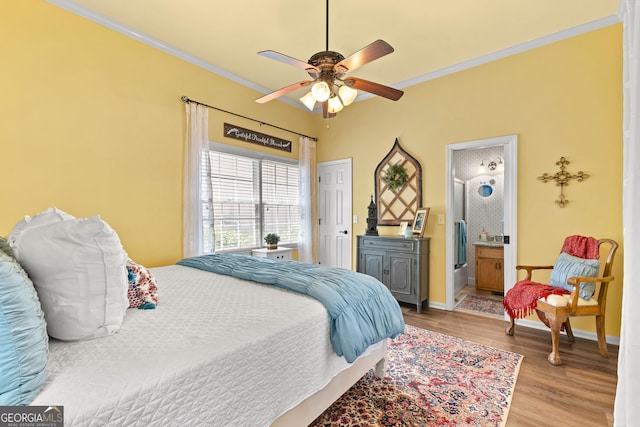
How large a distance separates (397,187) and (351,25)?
85.3 inches

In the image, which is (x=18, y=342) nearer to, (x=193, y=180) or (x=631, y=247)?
(x=631, y=247)

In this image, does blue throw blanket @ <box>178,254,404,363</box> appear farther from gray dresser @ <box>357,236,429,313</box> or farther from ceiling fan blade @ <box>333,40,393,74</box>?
gray dresser @ <box>357,236,429,313</box>

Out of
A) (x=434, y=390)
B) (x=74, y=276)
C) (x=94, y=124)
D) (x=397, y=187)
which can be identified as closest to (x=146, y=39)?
(x=94, y=124)

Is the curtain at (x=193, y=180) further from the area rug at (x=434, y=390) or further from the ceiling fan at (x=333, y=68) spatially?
the area rug at (x=434, y=390)

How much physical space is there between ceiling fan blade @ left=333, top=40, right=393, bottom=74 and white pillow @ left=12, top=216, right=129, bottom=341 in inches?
71.8

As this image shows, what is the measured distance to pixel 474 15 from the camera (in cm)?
277

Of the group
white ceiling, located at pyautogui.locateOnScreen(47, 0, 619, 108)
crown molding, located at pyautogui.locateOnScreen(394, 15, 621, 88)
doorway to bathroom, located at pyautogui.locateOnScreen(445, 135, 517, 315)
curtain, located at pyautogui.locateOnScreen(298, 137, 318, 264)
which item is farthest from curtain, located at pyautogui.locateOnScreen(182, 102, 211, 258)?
doorway to bathroom, located at pyautogui.locateOnScreen(445, 135, 517, 315)

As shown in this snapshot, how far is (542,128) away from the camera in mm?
3193

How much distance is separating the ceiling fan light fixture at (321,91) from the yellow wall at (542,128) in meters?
2.25

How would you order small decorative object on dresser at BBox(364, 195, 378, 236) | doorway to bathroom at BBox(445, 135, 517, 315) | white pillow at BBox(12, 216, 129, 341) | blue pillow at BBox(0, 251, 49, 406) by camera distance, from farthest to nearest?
1. small decorative object on dresser at BBox(364, 195, 378, 236)
2. doorway to bathroom at BBox(445, 135, 517, 315)
3. white pillow at BBox(12, 216, 129, 341)
4. blue pillow at BBox(0, 251, 49, 406)

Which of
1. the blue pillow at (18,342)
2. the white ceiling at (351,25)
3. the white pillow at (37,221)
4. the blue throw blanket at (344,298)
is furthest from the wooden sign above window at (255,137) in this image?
the blue pillow at (18,342)

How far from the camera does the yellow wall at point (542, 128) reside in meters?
2.84

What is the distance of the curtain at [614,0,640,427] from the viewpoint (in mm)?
800

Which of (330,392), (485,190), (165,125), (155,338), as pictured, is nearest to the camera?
(155,338)
